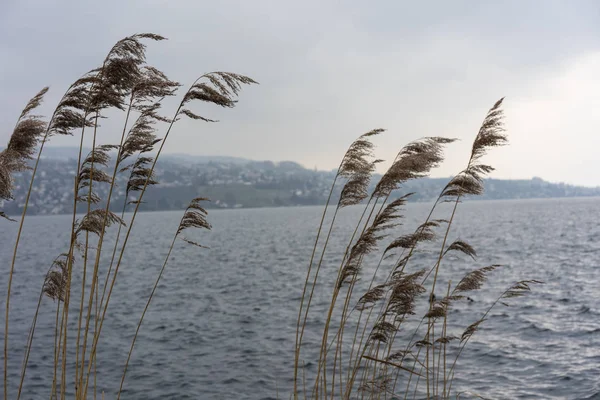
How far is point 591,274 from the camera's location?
29766 mm

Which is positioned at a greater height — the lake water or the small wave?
the small wave

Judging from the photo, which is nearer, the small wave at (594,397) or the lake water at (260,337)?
the small wave at (594,397)

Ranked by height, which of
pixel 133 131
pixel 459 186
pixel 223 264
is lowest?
pixel 223 264

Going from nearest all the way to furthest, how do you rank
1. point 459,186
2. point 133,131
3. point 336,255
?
point 133,131, point 459,186, point 336,255

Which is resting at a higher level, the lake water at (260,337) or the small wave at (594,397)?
the small wave at (594,397)

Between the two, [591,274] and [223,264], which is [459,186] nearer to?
[591,274]

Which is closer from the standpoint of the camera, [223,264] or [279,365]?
[279,365]

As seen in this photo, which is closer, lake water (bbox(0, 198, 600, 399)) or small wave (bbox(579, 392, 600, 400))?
small wave (bbox(579, 392, 600, 400))

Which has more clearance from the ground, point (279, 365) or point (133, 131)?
point (133, 131)

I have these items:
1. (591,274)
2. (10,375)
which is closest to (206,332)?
(10,375)

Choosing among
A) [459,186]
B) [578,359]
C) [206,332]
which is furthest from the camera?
[206,332]

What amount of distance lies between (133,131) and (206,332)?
15.8 m

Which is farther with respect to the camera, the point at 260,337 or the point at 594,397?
the point at 260,337

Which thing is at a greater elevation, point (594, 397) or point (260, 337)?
point (594, 397)
